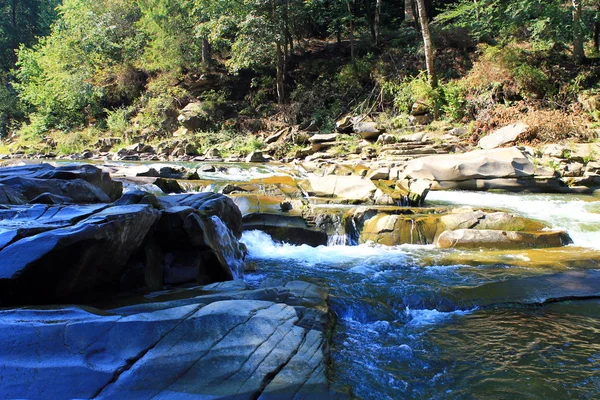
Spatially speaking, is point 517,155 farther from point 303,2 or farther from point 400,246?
point 303,2

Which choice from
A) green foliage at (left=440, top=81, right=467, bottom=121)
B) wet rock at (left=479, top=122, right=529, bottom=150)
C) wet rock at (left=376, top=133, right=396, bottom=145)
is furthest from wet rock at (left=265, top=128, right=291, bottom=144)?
wet rock at (left=479, top=122, right=529, bottom=150)

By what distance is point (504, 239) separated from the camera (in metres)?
7.33

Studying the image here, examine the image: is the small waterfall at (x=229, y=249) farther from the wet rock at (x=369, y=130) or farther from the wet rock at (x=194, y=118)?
the wet rock at (x=194, y=118)

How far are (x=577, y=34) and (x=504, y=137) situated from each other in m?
6.57

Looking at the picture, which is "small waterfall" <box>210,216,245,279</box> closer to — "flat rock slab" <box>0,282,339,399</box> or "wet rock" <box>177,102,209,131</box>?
"flat rock slab" <box>0,282,339,399</box>

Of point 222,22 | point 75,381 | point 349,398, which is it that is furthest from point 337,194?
point 222,22

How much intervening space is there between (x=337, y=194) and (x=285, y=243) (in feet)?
8.51

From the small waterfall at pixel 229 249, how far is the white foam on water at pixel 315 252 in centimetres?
93

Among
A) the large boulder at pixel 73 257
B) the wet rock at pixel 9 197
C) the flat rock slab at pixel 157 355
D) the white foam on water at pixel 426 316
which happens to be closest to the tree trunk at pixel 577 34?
the white foam on water at pixel 426 316

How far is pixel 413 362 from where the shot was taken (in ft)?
12.0

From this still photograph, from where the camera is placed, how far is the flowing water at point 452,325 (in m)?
3.32

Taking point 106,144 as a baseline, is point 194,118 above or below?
above

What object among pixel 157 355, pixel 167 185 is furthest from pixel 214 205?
pixel 157 355

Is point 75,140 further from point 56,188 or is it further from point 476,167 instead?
point 476,167
